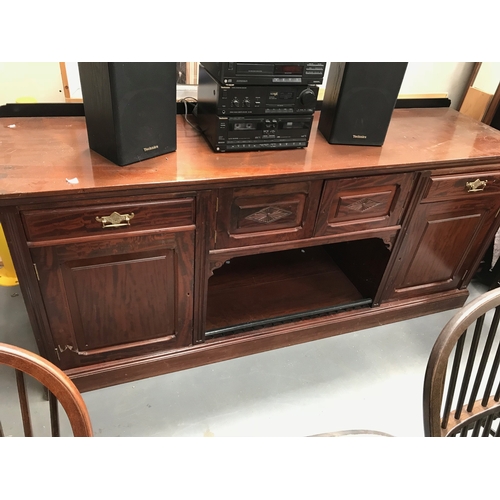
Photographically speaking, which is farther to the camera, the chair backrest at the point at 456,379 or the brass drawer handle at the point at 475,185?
the brass drawer handle at the point at 475,185

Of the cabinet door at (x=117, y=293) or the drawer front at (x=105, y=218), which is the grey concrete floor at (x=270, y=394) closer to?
the cabinet door at (x=117, y=293)

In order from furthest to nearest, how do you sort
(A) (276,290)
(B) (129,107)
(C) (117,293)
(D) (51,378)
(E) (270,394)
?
(A) (276,290), (E) (270,394), (C) (117,293), (B) (129,107), (D) (51,378)

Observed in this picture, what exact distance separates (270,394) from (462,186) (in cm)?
109

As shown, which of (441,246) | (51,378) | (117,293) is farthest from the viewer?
(441,246)

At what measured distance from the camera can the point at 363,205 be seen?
1497mm

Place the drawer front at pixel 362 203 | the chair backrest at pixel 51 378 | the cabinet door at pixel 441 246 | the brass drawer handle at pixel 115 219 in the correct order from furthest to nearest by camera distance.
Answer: the cabinet door at pixel 441 246 → the drawer front at pixel 362 203 → the brass drawer handle at pixel 115 219 → the chair backrest at pixel 51 378

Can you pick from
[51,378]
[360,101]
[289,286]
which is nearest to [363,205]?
[360,101]

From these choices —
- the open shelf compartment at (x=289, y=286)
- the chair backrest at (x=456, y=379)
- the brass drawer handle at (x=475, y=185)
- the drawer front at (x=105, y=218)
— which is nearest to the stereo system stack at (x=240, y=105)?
the drawer front at (x=105, y=218)

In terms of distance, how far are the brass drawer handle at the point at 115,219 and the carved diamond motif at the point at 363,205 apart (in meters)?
0.76

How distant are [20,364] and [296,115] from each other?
1.04 meters

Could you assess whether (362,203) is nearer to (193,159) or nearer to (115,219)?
(193,159)

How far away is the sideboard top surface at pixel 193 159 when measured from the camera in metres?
1.11
